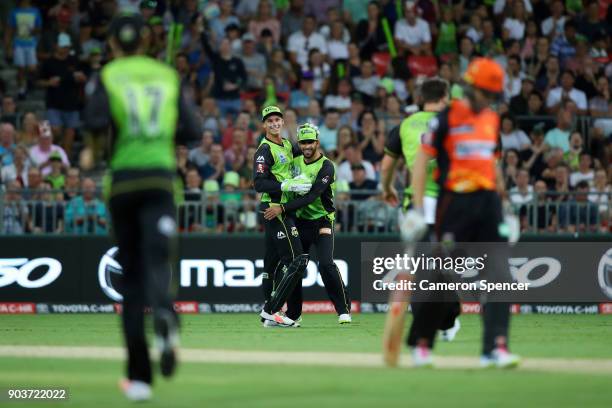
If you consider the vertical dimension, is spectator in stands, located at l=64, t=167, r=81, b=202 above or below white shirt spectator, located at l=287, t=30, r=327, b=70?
below

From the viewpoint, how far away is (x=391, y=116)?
81.0ft

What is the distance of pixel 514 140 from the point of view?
2473 cm

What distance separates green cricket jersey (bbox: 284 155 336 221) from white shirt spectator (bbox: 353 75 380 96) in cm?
870

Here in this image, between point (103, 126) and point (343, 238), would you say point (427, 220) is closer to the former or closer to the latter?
point (103, 126)

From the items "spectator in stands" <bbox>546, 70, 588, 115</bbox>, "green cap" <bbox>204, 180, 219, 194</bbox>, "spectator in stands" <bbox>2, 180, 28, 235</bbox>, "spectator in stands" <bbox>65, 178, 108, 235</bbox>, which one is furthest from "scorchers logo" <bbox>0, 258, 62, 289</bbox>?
"spectator in stands" <bbox>546, 70, 588, 115</bbox>

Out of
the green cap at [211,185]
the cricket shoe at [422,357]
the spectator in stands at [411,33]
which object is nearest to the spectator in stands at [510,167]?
the spectator in stands at [411,33]

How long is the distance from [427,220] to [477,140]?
1563mm

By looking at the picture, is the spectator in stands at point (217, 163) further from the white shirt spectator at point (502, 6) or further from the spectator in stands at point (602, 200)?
the white shirt spectator at point (502, 6)

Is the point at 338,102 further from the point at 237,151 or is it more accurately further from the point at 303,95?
the point at 237,151

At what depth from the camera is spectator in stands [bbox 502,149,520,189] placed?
2281 centimetres

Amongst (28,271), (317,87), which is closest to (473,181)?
(28,271)

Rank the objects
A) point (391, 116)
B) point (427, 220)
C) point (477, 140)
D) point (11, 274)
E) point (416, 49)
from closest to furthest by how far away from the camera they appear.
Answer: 1. point (477, 140)
2. point (427, 220)
3. point (11, 274)
4. point (391, 116)
5. point (416, 49)

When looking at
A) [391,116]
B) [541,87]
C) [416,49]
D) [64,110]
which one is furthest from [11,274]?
[541,87]

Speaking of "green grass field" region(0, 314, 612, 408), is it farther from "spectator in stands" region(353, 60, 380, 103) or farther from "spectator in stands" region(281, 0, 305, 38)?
"spectator in stands" region(281, 0, 305, 38)
